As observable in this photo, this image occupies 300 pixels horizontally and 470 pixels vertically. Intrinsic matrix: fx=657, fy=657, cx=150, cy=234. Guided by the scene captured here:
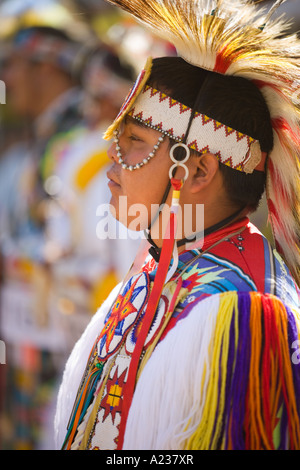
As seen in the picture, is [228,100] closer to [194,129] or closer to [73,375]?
[194,129]

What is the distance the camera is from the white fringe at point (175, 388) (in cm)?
165

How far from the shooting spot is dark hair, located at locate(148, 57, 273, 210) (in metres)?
1.91

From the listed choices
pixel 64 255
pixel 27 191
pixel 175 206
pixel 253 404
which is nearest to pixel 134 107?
pixel 175 206

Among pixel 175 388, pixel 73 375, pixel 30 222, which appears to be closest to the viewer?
pixel 175 388

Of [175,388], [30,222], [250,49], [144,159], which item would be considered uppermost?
[250,49]

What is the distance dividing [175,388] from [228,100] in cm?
83

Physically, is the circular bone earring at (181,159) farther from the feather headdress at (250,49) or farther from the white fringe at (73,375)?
the white fringe at (73,375)

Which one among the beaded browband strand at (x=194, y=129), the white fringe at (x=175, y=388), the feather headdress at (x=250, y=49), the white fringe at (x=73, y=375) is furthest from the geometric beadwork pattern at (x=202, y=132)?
the white fringe at (x=73, y=375)

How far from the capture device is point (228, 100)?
1.91 meters

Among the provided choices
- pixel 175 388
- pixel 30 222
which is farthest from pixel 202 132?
pixel 30 222

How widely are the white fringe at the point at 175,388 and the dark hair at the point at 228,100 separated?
1.38ft

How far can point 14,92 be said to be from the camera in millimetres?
5270

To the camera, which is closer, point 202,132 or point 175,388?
point 175,388

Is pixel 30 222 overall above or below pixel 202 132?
below
